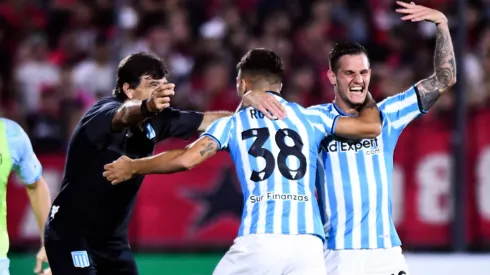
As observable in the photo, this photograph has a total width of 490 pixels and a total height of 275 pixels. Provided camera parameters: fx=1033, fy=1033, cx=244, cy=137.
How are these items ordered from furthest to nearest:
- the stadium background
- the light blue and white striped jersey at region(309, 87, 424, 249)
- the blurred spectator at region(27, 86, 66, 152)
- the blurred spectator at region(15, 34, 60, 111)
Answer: the blurred spectator at region(15, 34, 60, 111), the blurred spectator at region(27, 86, 66, 152), the stadium background, the light blue and white striped jersey at region(309, 87, 424, 249)

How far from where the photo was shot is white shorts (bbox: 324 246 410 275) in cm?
580

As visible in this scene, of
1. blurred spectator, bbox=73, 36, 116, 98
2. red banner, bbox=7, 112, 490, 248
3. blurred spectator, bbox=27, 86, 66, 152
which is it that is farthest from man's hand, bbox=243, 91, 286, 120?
blurred spectator, bbox=73, 36, 116, 98

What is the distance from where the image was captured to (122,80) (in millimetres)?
6117

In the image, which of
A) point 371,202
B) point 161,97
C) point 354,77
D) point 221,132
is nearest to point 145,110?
point 161,97

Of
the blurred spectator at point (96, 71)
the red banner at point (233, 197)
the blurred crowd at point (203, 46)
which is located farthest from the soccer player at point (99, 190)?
the blurred spectator at point (96, 71)

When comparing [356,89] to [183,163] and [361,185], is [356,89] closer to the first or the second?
[361,185]

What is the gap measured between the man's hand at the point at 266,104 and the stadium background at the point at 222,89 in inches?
154

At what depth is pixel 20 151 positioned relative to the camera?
5793mm

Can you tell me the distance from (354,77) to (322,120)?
15.0 inches

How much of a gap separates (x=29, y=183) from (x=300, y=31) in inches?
266

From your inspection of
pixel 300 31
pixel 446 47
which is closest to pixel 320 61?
pixel 300 31

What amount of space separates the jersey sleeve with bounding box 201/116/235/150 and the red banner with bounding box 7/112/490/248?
15.8ft

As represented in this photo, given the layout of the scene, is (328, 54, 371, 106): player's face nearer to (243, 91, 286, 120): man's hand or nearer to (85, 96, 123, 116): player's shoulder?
(243, 91, 286, 120): man's hand

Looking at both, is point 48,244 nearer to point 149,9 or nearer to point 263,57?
point 263,57
